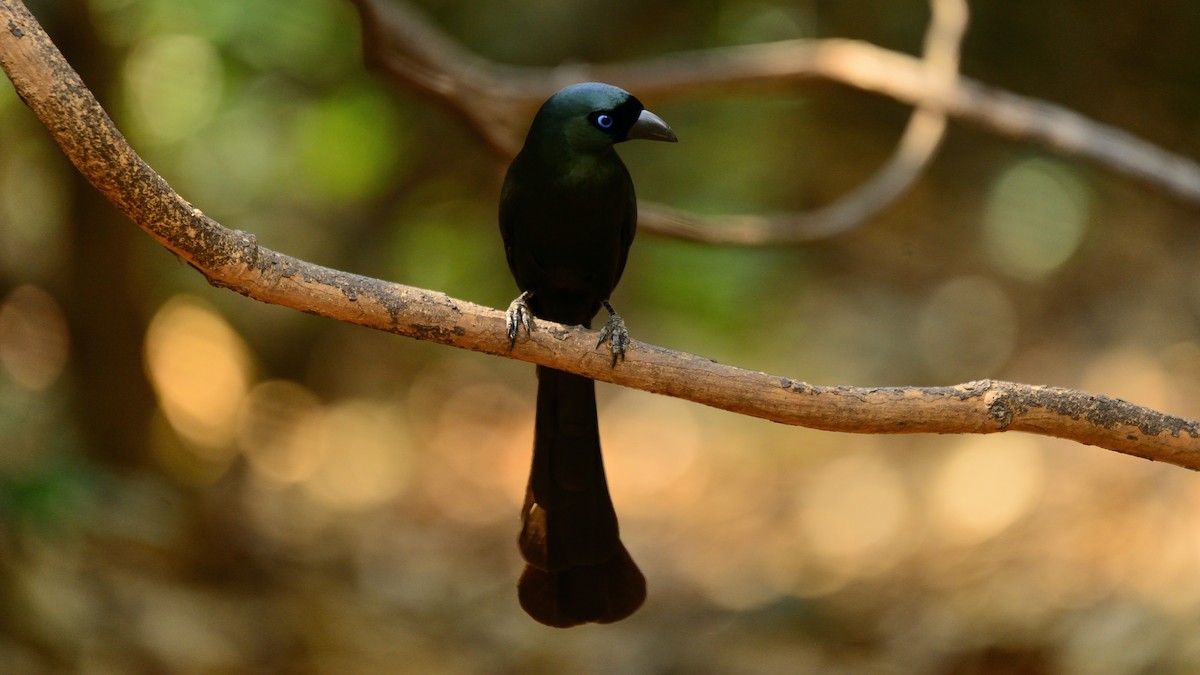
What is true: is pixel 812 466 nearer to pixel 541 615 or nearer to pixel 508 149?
→ pixel 508 149

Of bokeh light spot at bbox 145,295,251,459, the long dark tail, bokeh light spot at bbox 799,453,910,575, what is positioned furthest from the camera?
bokeh light spot at bbox 145,295,251,459

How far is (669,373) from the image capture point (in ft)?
8.68

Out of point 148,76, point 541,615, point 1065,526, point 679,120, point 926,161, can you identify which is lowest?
point 541,615

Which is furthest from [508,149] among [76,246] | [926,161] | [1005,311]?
[1005,311]

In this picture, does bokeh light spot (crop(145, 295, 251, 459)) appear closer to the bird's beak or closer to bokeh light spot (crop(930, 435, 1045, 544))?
bokeh light spot (crop(930, 435, 1045, 544))

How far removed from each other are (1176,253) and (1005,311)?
107 centimetres

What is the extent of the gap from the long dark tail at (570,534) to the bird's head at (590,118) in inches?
27.4

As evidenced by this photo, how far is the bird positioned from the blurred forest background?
6.76 feet

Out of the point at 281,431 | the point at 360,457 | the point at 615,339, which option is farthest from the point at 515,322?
the point at 281,431

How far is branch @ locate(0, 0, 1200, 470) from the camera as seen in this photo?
2.41m

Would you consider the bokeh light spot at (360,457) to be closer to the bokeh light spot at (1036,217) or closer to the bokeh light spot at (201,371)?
the bokeh light spot at (201,371)

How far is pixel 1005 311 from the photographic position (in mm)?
7234

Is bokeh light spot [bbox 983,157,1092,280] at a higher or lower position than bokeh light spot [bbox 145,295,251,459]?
higher

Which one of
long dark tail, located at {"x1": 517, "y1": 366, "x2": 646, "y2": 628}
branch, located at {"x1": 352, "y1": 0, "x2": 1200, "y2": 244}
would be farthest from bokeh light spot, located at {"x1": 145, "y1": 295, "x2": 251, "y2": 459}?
long dark tail, located at {"x1": 517, "y1": 366, "x2": 646, "y2": 628}
